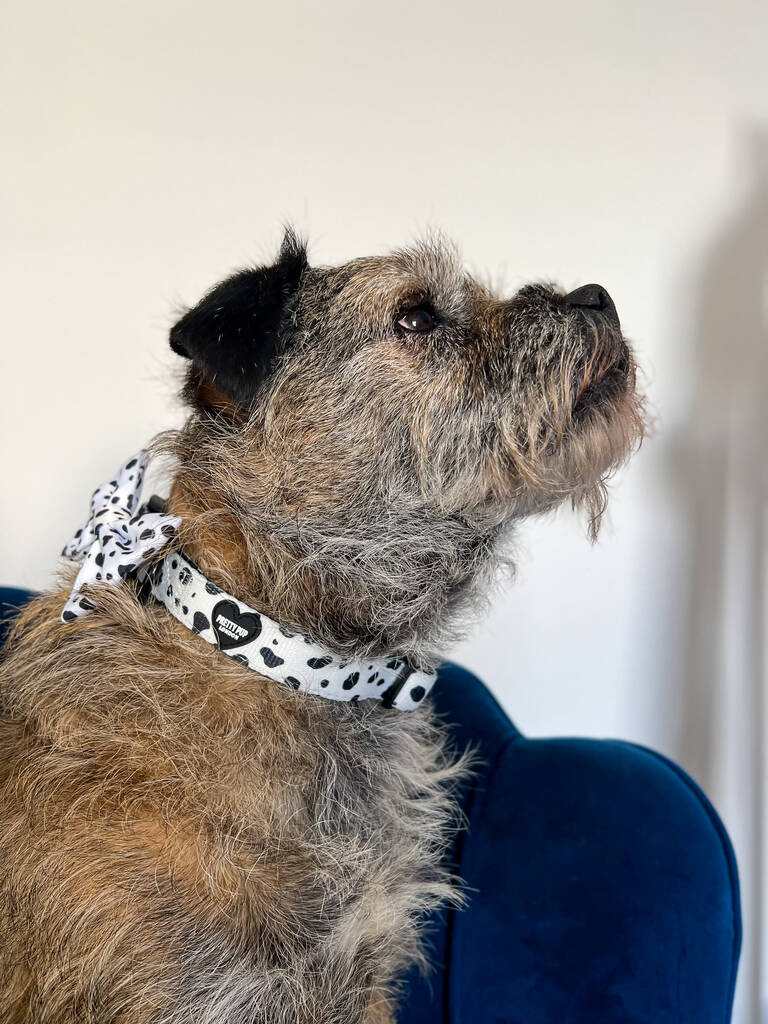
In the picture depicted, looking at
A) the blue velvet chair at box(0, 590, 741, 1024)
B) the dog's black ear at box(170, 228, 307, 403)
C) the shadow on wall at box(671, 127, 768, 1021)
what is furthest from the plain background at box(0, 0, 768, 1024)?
the dog's black ear at box(170, 228, 307, 403)

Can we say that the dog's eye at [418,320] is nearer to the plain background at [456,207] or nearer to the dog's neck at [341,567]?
the dog's neck at [341,567]

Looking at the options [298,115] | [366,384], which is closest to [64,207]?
[298,115]

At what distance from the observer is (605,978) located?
55.7 inches

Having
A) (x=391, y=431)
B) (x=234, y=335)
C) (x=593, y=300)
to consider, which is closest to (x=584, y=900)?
(x=391, y=431)

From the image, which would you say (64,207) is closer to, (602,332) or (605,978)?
(602,332)

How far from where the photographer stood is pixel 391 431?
3.85 feet

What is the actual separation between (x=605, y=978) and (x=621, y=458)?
884 millimetres

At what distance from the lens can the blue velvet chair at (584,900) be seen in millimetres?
1393

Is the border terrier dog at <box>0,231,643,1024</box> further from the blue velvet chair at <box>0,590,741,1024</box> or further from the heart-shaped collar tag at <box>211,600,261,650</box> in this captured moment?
the blue velvet chair at <box>0,590,741,1024</box>

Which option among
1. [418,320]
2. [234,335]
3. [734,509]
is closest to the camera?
[234,335]

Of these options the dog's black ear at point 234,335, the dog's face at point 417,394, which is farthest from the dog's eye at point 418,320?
the dog's black ear at point 234,335

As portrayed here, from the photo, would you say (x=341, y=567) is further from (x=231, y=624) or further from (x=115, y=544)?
(x=115, y=544)

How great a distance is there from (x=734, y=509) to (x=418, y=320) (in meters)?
1.36

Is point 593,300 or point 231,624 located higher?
point 593,300
